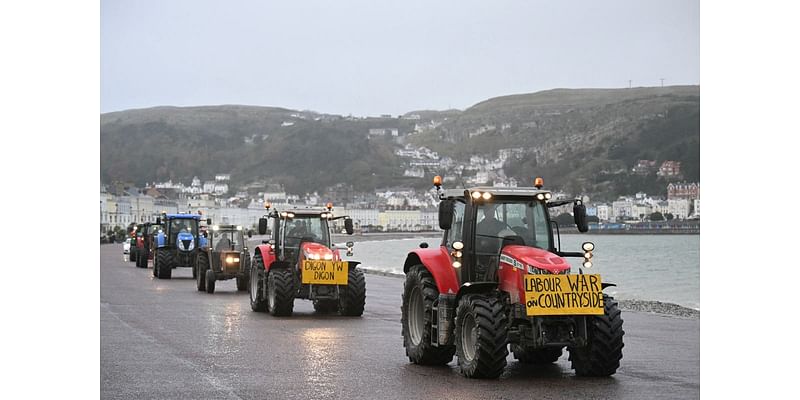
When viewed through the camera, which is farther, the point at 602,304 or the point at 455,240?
the point at 455,240

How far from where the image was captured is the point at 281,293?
861 inches

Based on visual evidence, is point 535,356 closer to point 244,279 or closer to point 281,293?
point 281,293

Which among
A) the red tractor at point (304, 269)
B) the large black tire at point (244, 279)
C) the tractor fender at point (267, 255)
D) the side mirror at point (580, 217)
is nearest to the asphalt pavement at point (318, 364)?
the red tractor at point (304, 269)

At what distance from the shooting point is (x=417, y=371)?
536 inches

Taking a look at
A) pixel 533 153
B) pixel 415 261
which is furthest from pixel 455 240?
pixel 533 153

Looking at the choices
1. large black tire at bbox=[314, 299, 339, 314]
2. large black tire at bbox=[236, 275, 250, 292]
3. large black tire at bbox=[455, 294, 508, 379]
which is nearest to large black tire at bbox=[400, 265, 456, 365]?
large black tire at bbox=[455, 294, 508, 379]

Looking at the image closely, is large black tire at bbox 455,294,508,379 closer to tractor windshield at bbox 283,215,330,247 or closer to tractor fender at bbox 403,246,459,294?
tractor fender at bbox 403,246,459,294

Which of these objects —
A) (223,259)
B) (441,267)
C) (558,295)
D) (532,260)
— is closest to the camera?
(558,295)

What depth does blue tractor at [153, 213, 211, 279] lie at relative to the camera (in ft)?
130

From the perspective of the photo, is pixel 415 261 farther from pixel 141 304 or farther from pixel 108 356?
pixel 141 304

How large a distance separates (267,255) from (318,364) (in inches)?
366

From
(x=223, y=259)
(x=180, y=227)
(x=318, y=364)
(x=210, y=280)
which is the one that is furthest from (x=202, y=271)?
(x=318, y=364)

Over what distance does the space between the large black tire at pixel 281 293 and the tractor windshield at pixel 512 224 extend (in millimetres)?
9090
